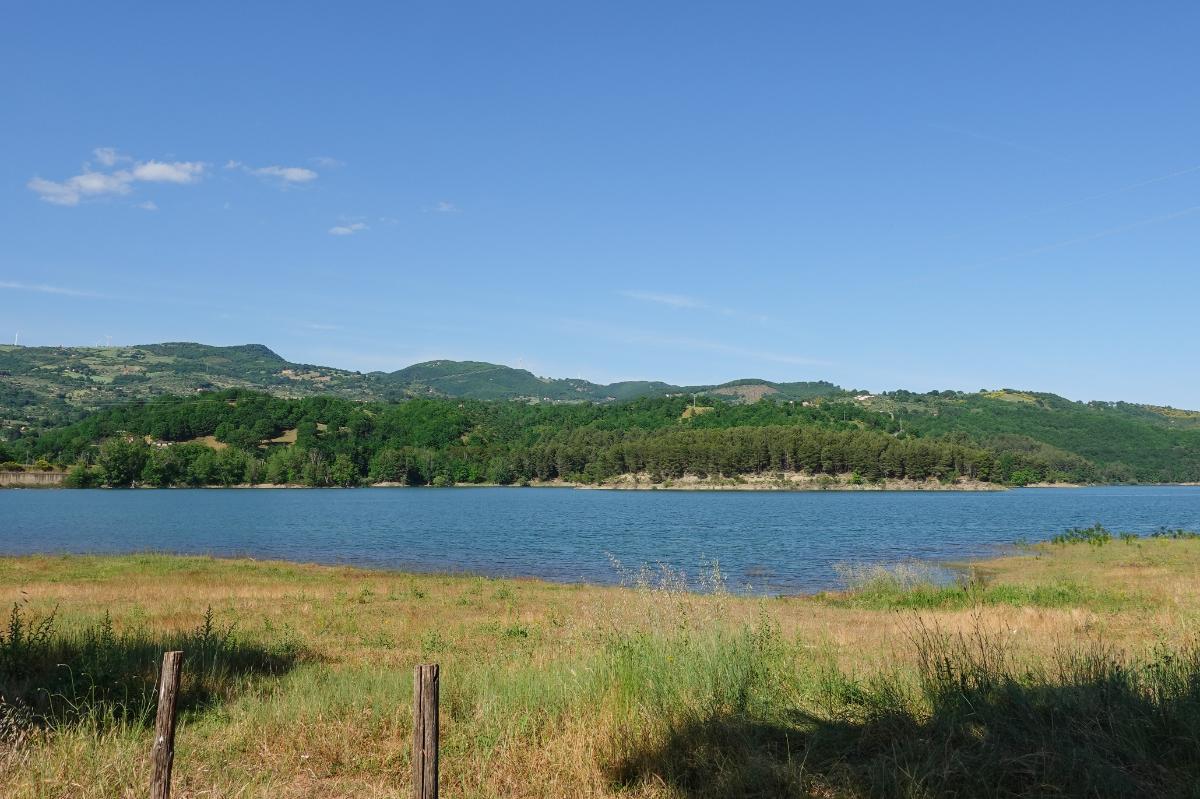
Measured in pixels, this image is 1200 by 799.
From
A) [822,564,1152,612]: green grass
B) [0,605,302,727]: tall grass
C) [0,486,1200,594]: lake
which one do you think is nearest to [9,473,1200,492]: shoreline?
[0,486,1200,594]: lake

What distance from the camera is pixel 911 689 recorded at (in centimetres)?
894

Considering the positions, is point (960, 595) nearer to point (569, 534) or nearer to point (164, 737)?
point (164, 737)

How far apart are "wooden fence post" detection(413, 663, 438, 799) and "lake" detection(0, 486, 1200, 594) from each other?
67.0 ft

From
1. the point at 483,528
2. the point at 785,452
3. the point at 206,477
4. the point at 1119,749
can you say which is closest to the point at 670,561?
the point at 483,528

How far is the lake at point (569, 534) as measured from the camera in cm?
4172

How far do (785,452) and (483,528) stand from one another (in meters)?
120

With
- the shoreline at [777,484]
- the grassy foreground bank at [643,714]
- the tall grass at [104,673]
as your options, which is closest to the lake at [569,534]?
the grassy foreground bank at [643,714]

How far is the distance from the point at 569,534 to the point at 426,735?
55712mm

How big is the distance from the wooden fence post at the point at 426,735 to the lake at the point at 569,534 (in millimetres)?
20431

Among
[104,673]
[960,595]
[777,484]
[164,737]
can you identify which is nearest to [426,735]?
[164,737]

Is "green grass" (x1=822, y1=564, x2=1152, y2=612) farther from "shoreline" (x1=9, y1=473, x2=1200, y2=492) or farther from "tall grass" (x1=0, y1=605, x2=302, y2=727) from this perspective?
"shoreline" (x1=9, y1=473, x2=1200, y2=492)

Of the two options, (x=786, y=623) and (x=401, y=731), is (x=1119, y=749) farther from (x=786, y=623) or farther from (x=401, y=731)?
(x=786, y=623)

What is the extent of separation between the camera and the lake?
137 feet

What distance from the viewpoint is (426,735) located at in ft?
18.1
